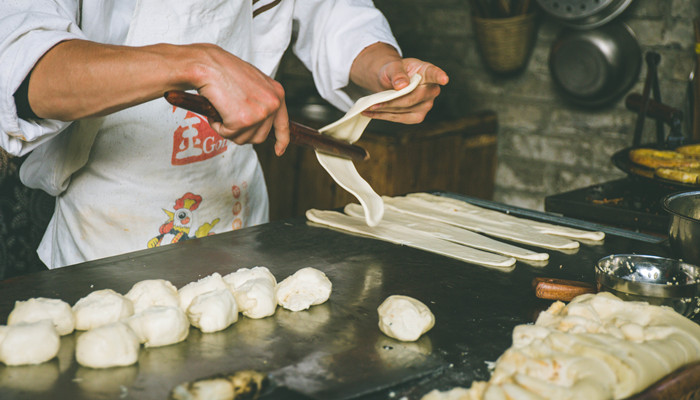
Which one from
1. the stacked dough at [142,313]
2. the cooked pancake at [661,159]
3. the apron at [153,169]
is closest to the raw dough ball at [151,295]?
the stacked dough at [142,313]

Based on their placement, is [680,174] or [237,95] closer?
[237,95]

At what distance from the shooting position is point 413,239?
174 cm

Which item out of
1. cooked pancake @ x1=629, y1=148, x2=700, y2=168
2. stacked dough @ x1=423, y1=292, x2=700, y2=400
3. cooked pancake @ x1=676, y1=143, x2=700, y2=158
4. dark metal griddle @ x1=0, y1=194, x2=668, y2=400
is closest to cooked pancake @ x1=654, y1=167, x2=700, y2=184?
cooked pancake @ x1=629, y1=148, x2=700, y2=168

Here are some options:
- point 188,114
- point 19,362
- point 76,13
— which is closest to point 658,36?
point 188,114

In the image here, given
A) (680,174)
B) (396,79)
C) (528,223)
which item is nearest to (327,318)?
(396,79)

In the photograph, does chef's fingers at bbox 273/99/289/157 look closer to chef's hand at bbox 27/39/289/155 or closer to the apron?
chef's hand at bbox 27/39/289/155

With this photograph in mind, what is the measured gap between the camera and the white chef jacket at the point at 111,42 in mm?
1355

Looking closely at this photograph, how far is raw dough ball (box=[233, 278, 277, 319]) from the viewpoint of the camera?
125cm

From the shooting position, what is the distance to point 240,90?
1.37 meters

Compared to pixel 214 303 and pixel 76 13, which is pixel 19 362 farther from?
pixel 76 13

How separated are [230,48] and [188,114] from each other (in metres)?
0.24

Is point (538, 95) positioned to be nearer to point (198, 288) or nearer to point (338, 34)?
point (338, 34)

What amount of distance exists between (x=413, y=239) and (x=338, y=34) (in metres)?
0.76

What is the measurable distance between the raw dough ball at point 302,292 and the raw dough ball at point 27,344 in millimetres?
A: 416
